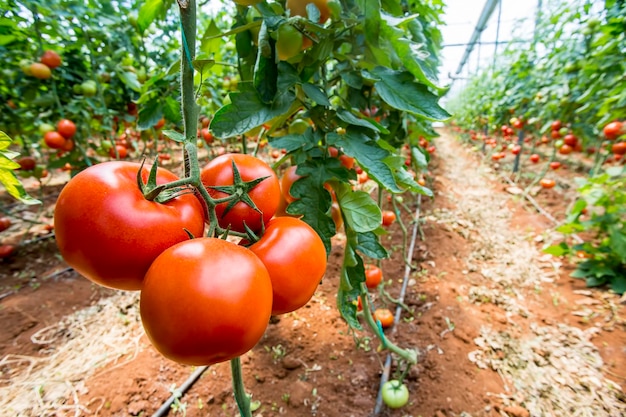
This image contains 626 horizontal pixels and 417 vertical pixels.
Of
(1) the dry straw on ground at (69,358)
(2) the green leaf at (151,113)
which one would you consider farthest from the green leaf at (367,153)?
(1) the dry straw on ground at (69,358)

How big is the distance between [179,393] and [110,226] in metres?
1.17

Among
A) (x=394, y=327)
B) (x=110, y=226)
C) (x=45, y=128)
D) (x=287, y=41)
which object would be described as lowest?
(x=394, y=327)

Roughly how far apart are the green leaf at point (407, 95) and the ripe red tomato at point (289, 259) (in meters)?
0.33

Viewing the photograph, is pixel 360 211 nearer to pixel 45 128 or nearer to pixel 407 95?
pixel 407 95

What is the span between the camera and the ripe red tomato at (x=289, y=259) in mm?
462

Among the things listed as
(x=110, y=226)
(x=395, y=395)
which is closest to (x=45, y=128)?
(x=110, y=226)

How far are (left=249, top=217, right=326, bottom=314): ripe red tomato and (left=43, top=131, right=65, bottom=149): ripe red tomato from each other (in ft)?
8.16

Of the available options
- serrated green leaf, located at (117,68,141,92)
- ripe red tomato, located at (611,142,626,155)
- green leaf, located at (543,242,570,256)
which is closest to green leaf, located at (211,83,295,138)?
serrated green leaf, located at (117,68,141,92)

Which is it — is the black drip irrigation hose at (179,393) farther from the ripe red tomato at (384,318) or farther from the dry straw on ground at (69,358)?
the ripe red tomato at (384,318)

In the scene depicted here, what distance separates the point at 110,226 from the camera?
1.22ft

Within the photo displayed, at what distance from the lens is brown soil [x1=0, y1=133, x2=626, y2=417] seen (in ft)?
4.26

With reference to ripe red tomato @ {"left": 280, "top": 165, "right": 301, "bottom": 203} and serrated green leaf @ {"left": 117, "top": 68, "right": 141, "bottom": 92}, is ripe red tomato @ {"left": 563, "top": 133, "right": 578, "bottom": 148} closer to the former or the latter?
ripe red tomato @ {"left": 280, "top": 165, "right": 301, "bottom": 203}

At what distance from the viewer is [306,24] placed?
23.5 inches

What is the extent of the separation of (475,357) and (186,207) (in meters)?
1.72
